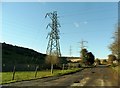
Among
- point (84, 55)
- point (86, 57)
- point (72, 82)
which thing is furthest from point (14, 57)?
point (72, 82)

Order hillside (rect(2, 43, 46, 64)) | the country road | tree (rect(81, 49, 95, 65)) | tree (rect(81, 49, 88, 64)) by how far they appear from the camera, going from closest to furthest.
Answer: the country road → hillside (rect(2, 43, 46, 64)) → tree (rect(81, 49, 88, 64)) → tree (rect(81, 49, 95, 65))

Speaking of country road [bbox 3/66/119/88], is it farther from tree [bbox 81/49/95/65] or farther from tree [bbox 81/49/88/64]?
tree [bbox 81/49/95/65]

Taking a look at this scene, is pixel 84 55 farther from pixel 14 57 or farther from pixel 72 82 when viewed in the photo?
pixel 72 82

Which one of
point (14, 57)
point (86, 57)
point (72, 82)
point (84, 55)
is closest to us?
point (72, 82)

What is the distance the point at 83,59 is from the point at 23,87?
106 meters

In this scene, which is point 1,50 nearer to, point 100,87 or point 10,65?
point 10,65

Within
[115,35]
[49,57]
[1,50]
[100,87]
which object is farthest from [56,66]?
[100,87]

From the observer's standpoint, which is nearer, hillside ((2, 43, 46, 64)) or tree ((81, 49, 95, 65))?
hillside ((2, 43, 46, 64))

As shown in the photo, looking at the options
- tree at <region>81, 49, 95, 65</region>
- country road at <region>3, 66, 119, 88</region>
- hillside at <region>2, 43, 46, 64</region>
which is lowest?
country road at <region>3, 66, 119, 88</region>

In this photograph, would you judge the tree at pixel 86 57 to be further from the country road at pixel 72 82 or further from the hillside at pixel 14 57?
the country road at pixel 72 82

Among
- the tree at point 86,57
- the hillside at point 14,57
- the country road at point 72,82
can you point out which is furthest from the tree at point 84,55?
the country road at point 72,82

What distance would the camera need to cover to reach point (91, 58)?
417ft

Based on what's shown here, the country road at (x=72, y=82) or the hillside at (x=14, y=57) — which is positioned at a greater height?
the hillside at (x=14, y=57)

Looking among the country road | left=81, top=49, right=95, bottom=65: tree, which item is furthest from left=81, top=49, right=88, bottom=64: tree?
the country road
